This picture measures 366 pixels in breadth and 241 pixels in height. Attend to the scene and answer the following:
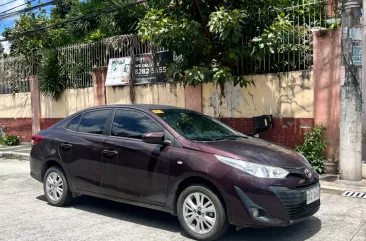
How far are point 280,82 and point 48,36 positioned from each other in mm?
12370

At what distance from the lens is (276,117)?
29.6 feet

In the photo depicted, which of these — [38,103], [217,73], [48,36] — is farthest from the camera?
[48,36]

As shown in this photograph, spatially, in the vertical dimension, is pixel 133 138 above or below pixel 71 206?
above

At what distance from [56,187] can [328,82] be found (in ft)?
18.1

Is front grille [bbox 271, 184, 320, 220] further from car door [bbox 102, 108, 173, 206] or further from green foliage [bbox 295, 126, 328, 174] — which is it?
green foliage [bbox 295, 126, 328, 174]

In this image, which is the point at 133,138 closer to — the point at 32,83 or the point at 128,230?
the point at 128,230

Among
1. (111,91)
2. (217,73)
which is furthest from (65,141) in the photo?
(111,91)

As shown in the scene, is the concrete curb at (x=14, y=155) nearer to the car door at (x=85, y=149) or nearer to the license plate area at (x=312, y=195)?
the car door at (x=85, y=149)

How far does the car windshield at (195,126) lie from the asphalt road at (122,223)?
123 centimetres

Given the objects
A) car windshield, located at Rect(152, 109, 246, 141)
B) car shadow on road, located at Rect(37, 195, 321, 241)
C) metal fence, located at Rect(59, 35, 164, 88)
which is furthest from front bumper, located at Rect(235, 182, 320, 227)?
metal fence, located at Rect(59, 35, 164, 88)

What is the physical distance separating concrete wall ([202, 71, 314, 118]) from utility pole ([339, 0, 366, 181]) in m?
1.17

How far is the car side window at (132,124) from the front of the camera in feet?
17.8

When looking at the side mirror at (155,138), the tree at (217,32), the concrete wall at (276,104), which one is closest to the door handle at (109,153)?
the side mirror at (155,138)

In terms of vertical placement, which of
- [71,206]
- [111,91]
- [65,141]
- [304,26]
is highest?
[304,26]
